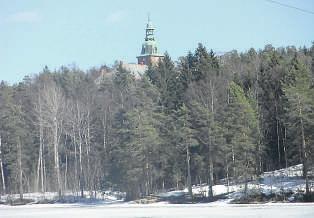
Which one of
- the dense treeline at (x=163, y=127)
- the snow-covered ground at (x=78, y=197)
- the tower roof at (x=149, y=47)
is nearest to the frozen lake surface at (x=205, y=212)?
the dense treeline at (x=163, y=127)

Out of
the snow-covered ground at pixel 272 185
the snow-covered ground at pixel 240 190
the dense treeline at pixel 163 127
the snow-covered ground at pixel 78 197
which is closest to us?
the snow-covered ground at pixel 272 185

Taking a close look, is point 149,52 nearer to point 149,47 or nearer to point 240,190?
point 149,47

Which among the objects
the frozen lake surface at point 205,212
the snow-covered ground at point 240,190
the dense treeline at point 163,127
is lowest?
the frozen lake surface at point 205,212

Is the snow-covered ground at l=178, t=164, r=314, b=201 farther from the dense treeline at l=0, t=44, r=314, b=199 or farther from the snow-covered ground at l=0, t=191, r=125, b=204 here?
the snow-covered ground at l=0, t=191, r=125, b=204

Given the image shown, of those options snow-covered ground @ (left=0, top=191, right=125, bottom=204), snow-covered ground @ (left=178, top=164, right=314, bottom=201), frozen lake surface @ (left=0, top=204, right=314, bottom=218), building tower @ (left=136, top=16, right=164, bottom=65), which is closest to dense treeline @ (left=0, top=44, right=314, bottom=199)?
snow-covered ground @ (left=178, top=164, right=314, bottom=201)

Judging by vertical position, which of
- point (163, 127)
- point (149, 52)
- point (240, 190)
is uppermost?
point (149, 52)

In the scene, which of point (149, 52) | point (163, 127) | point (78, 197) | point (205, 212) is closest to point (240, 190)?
point (163, 127)

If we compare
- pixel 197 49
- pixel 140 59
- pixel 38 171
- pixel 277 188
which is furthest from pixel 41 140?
pixel 140 59

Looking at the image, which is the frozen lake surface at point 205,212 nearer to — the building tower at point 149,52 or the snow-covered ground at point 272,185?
the snow-covered ground at point 272,185

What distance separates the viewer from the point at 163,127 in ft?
178

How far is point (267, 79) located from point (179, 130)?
1293cm

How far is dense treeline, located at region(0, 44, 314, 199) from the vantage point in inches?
1898

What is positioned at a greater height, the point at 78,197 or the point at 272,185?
the point at 272,185

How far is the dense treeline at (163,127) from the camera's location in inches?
1898
